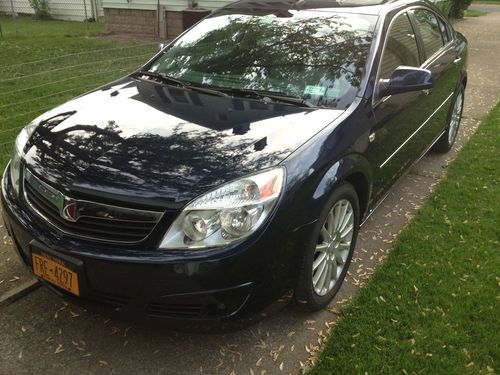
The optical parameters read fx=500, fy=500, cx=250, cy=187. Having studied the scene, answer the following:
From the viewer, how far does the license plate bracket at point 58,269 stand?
225 centimetres

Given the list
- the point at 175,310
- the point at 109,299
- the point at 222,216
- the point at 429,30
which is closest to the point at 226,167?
the point at 222,216

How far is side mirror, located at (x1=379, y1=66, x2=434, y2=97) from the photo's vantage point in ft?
10.3

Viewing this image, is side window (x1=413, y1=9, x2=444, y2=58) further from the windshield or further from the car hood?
the car hood

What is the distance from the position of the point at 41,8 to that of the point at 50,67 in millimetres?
11786

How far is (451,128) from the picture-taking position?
217 inches

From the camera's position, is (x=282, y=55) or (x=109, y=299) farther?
(x=282, y=55)

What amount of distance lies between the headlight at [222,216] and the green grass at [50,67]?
3.14m

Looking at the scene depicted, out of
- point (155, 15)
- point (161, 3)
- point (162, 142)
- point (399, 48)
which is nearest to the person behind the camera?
point (162, 142)

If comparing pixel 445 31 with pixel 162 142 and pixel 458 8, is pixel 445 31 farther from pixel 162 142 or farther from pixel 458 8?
pixel 458 8

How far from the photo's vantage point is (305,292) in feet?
8.74

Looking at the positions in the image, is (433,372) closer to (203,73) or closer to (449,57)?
(203,73)

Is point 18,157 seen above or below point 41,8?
above

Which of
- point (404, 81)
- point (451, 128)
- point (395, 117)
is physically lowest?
point (451, 128)

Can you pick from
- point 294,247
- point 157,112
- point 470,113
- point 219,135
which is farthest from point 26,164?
point 470,113
